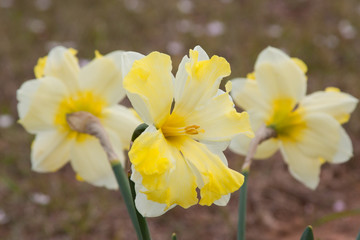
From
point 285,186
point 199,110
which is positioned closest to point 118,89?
point 199,110

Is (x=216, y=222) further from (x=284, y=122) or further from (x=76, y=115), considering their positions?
(x=76, y=115)

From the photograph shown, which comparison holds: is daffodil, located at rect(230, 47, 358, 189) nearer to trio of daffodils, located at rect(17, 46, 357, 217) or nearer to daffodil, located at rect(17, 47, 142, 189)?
trio of daffodils, located at rect(17, 46, 357, 217)

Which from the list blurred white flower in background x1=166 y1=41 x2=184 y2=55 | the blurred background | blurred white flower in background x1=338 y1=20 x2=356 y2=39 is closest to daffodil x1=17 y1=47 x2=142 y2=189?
the blurred background

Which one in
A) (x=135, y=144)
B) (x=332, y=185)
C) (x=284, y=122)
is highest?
(x=135, y=144)

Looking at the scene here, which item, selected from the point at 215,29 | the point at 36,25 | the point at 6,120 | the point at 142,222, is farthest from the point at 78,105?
the point at 36,25

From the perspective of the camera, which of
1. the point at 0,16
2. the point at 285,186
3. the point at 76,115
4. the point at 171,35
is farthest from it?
the point at 0,16

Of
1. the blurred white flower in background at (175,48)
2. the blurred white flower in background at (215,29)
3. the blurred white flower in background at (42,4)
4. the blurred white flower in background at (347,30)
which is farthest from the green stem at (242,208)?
the blurred white flower in background at (42,4)
